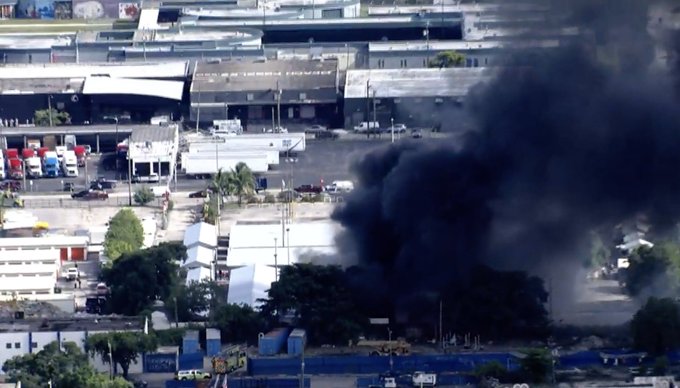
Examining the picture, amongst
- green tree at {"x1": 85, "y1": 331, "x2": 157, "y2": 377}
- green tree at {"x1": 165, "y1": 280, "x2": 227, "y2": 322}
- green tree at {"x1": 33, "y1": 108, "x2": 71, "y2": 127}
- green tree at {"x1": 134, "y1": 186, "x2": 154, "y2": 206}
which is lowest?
green tree at {"x1": 85, "y1": 331, "x2": 157, "y2": 377}

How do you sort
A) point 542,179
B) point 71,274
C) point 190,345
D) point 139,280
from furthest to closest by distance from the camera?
point 71,274 → point 139,280 → point 542,179 → point 190,345

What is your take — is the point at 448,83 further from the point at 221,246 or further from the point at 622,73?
the point at 622,73

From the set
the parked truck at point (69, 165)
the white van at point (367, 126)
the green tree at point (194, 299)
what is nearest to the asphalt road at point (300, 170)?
the parked truck at point (69, 165)

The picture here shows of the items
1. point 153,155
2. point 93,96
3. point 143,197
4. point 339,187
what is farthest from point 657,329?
point 93,96

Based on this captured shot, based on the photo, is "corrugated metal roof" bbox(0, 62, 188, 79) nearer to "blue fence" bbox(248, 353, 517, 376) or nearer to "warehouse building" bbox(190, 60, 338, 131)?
"warehouse building" bbox(190, 60, 338, 131)

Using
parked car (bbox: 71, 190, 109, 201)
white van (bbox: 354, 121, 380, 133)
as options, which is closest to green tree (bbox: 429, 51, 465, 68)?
white van (bbox: 354, 121, 380, 133)

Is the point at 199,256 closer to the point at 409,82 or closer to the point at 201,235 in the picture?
the point at 201,235
